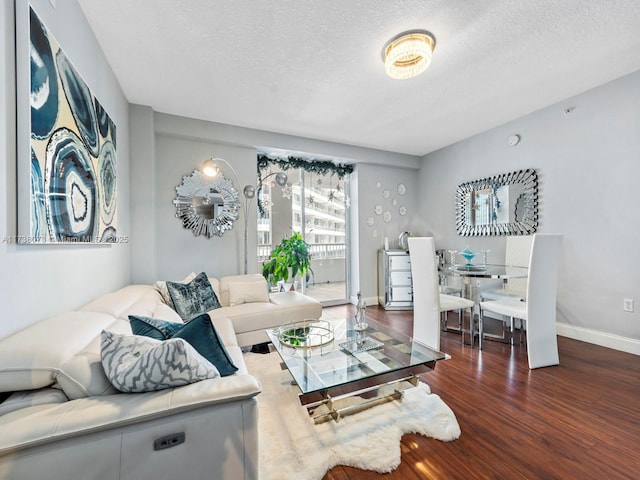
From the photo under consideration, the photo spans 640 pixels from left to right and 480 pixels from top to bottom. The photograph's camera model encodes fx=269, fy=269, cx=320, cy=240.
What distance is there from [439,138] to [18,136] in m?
4.64

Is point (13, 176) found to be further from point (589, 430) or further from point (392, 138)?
point (392, 138)

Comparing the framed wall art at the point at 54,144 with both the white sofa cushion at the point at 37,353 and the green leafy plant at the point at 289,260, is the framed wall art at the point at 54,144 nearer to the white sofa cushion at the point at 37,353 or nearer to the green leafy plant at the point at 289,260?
the white sofa cushion at the point at 37,353

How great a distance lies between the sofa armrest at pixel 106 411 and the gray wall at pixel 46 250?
0.47 metres

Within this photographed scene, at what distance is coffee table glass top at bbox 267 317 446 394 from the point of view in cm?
155

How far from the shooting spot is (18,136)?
1.15 meters

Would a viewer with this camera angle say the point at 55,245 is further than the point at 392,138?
No

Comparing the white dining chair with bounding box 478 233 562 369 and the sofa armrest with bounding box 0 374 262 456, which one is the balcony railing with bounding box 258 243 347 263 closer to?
the white dining chair with bounding box 478 233 562 369

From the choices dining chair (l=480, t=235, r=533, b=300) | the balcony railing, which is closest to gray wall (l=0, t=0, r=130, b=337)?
the balcony railing

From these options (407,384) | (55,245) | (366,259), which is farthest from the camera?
(366,259)

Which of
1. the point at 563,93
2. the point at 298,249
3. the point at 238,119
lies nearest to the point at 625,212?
the point at 563,93

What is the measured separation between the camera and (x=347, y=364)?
67.8 inches

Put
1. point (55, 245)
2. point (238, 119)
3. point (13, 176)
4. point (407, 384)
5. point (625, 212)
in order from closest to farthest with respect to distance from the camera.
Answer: point (13, 176), point (55, 245), point (407, 384), point (625, 212), point (238, 119)

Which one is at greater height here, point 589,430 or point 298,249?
point 298,249

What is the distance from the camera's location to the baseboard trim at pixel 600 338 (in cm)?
267
